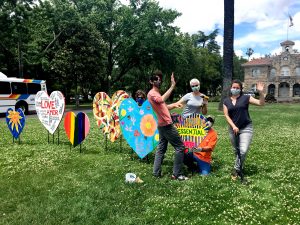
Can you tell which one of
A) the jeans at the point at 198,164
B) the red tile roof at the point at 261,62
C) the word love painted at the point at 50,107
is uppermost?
the red tile roof at the point at 261,62

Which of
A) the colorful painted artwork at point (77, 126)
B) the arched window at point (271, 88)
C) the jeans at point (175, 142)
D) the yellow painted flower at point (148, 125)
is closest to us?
the jeans at point (175, 142)

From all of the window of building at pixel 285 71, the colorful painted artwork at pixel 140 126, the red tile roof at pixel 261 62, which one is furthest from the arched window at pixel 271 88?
the colorful painted artwork at pixel 140 126

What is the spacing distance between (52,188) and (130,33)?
34.8m

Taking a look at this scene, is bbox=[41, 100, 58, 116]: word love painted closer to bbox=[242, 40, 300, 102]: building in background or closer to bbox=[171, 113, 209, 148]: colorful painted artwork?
bbox=[171, 113, 209, 148]: colorful painted artwork

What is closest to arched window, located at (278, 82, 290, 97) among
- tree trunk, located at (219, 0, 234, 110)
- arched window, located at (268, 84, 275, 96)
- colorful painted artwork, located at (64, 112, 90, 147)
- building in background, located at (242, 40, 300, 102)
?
building in background, located at (242, 40, 300, 102)

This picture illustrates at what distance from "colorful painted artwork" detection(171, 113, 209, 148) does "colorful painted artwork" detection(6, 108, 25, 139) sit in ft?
21.0

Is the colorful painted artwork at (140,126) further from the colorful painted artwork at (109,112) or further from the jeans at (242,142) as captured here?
the jeans at (242,142)

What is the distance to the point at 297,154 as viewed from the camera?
29.9ft

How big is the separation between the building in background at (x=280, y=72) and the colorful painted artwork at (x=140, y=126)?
6935 centimetres

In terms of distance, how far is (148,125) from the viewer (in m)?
8.21

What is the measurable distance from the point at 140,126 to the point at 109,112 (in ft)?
7.12

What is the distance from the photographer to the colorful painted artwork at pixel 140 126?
322 inches

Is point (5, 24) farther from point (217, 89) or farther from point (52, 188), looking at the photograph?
point (217, 89)

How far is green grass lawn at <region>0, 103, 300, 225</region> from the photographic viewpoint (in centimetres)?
505
